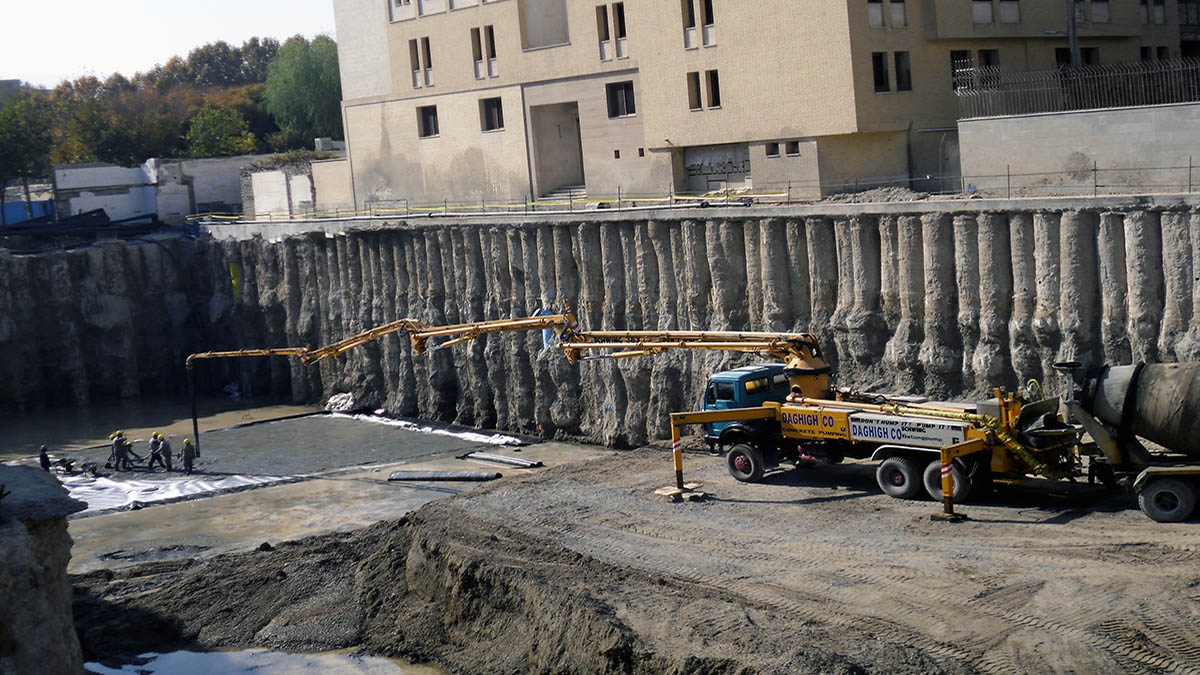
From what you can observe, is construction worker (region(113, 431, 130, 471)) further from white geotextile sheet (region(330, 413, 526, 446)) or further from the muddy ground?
the muddy ground

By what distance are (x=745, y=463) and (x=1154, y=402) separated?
8034mm

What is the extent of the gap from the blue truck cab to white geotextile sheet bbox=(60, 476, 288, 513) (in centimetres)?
1429

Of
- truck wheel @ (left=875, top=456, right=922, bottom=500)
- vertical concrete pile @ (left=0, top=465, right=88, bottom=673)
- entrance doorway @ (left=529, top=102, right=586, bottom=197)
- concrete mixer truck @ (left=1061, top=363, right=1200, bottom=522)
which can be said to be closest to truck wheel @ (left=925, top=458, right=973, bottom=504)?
truck wheel @ (left=875, top=456, right=922, bottom=500)

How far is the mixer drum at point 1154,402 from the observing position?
2036cm

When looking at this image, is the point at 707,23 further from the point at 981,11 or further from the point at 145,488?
the point at 145,488

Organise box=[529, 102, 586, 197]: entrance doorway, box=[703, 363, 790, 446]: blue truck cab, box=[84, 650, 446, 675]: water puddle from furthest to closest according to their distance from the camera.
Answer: box=[529, 102, 586, 197]: entrance doorway, box=[703, 363, 790, 446]: blue truck cab, box=[84, 650, 446, 675]: water puddle

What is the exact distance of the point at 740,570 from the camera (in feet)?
66.4

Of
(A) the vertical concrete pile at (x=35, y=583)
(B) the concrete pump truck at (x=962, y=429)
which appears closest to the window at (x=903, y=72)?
(B) the concrete pump truck at (x=962, y=429)

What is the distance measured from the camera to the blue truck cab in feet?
87.6

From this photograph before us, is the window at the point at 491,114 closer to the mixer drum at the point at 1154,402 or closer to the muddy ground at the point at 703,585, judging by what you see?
the muddy ground at the point at 703,585

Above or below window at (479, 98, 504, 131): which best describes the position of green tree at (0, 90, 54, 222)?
above

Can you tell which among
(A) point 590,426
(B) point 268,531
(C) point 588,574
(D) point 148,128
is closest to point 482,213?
(A) point 590,426

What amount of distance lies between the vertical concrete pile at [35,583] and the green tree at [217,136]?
6182 centimetres

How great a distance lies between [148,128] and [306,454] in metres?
45.4
